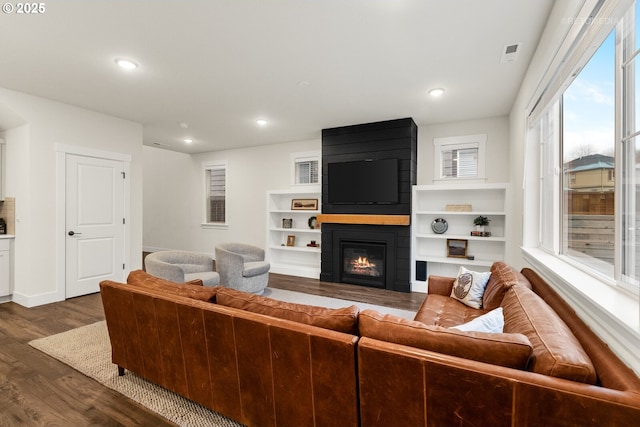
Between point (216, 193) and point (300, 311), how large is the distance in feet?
20.7

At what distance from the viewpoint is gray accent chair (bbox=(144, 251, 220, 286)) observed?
3359 millimetres

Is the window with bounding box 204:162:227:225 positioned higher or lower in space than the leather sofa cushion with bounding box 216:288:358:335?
higher

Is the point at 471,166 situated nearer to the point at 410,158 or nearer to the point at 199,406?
the point at 410,158

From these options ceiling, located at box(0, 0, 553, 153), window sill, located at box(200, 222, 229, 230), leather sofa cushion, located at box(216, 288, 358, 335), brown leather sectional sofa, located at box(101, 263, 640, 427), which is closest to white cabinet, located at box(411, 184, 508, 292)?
ceiling, located at box(0, 0, 553, 153)

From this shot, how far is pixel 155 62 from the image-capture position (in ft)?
9.53

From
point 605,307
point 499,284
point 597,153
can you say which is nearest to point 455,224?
point 499,284

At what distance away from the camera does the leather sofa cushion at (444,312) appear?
2.28m

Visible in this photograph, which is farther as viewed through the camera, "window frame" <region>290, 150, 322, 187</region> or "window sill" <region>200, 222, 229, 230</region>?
"window sill" <region>200, 222, 229, 230</region>

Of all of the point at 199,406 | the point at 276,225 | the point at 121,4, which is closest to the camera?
the point at 199,406

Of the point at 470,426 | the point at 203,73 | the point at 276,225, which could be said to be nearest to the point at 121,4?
the point at 203,73

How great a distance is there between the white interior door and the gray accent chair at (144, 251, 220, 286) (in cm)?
100

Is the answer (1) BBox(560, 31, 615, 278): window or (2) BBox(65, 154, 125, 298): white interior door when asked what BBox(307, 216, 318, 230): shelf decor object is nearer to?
(2) BBox(65, 154, 125, 298): white interior door

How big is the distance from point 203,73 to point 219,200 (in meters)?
4.45

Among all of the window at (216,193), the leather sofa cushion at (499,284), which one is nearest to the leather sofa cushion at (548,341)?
the leather sofa cushion at (499,284)
